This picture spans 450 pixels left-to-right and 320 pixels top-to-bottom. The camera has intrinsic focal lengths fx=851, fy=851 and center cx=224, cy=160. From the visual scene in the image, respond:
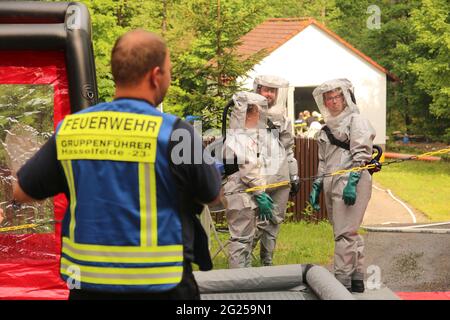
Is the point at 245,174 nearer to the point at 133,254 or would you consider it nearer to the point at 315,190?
the point at 315,190

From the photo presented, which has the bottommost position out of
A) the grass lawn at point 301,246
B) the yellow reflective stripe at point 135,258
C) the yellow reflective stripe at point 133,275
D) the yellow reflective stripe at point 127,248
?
the grass lawn at point 301,246

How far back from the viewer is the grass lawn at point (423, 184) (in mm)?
16109

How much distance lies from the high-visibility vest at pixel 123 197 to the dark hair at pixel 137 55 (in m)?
0.11

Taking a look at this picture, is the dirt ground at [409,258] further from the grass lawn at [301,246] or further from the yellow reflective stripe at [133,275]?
the yellow reflective stripe at [133,275]

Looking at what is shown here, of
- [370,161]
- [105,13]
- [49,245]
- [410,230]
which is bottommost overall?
[410,230]

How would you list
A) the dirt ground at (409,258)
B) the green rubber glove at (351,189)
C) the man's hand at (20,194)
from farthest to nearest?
1. the dirt ground at (409,258)
2. the green rubber glove at (351,189)
3. the man's hand at (20,194)

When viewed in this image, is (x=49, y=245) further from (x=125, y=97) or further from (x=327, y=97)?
(x=125, y=97)

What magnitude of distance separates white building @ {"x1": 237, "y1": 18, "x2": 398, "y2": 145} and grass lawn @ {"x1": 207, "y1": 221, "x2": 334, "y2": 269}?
21.6m

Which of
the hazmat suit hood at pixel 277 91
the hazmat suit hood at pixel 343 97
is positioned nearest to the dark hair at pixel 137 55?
the hazmat suit hood at pixel 343 97

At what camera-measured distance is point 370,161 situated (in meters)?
7.18

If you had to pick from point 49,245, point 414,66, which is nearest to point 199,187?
point 49,245

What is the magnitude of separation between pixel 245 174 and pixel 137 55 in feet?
15.1

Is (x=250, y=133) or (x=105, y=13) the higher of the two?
(x=105, y=13)

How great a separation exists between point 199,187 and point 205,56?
31.1 ft
